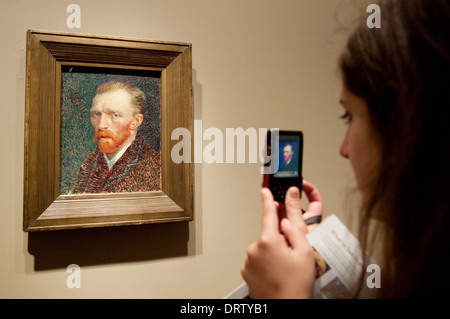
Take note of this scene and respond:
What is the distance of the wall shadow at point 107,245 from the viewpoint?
33.2 inches

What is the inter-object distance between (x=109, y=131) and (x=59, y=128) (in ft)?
0.41

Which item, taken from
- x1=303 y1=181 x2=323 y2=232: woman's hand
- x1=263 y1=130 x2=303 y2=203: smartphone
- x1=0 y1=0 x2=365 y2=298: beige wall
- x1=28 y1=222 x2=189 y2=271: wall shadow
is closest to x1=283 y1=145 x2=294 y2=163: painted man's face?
x1=263 y1=130 x2=303 y2=203: smartphone

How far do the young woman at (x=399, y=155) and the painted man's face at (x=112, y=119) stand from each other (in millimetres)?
537

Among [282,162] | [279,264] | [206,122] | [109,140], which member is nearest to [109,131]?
[109,140]

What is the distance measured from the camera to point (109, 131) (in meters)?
0.85

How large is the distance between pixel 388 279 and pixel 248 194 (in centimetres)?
55

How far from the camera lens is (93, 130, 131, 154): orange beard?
842 millimetres

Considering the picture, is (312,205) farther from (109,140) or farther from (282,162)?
(109,140)

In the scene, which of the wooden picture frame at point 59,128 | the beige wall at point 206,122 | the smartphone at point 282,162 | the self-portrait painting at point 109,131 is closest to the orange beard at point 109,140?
the self-portrait painting at point 109,131

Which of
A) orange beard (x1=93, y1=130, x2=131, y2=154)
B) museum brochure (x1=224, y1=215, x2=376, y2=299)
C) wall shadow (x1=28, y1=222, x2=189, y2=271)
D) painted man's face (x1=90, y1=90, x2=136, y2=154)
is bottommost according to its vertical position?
wall shadow (x1=28, y1=222, x2=189, y2=271)

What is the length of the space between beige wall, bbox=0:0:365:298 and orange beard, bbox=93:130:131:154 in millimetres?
207

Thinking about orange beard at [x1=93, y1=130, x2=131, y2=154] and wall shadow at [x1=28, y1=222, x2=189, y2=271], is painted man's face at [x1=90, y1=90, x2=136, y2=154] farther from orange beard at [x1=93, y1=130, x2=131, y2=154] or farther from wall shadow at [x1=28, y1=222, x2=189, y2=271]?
wall shadow at [x1=28, y1=222, x2=189, y2=271]

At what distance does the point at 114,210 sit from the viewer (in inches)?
32.5
